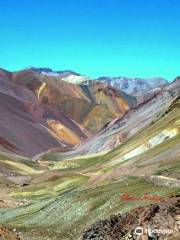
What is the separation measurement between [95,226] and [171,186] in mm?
13843

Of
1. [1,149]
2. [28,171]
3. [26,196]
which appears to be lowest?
[26,196]

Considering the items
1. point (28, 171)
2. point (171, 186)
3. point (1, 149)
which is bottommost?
point (171, 186)

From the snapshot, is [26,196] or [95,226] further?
[26,196]

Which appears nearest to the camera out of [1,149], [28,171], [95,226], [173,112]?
[95,226]

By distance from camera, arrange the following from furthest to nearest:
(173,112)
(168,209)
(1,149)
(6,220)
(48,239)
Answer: (1,149) → (173,112) → (6,220) → (48,239) → (168,209)

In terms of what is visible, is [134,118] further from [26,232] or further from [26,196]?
[26,232]

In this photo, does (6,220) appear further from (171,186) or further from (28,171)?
(28,171)

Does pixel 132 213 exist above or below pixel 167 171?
below

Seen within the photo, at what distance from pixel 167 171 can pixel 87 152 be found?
12023 centimetres

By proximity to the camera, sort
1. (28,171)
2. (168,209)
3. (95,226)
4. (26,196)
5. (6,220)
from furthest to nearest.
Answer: (28,171)
(26,196)
(6,220)
(95,226)
(168,209)

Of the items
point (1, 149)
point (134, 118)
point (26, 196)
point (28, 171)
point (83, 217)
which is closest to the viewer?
point (83, 217)

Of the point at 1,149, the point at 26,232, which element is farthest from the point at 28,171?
the point at 26,232

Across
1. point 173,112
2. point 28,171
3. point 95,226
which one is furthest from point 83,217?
point 28,171

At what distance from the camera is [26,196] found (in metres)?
90.4
